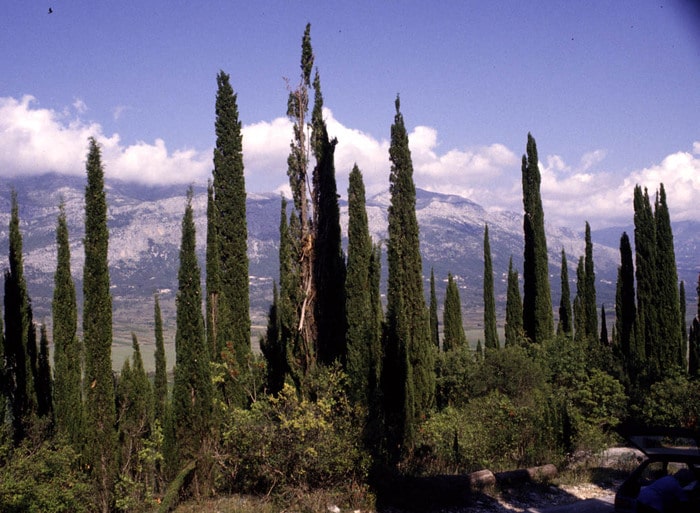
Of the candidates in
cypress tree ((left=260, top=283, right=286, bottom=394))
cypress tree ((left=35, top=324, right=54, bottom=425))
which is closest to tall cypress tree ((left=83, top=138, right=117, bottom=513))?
cypress tree ((left=260, top=283, right=286, bottom=394))

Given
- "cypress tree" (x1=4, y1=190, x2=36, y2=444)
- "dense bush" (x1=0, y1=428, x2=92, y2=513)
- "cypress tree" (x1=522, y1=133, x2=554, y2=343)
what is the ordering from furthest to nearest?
"cypress tree" (x1=522, y1=133, x2=554, y2=343)
"cypress tree" (x1=4, y1=190, x2=36, y2=444)
"dense bush" (x1=0, y1=428, x2=92, y2=513)

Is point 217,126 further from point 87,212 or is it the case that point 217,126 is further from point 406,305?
point 406,305

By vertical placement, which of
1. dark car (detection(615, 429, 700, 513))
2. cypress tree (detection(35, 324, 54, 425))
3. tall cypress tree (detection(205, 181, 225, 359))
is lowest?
cypress tree (detection(35, 324, 54, 425))

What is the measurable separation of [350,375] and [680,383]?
38.5ft

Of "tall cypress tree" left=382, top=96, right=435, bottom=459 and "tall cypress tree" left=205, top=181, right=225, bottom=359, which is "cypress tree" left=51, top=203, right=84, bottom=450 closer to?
"tall cypress tree" left=205, top=181, right=225, bottom=359

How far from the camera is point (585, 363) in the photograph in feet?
86.8

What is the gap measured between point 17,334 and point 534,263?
95.6ft

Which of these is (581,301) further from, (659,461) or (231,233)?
(659,461)

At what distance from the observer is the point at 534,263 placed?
37.9m

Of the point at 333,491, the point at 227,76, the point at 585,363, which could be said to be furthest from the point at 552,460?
the point at 227,76

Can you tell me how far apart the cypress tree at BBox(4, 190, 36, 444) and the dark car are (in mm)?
22291

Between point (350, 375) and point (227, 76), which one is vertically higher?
point (227, 76)

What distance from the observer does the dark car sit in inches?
300

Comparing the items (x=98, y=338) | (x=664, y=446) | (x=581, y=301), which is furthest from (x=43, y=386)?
(x=581, y=301)
